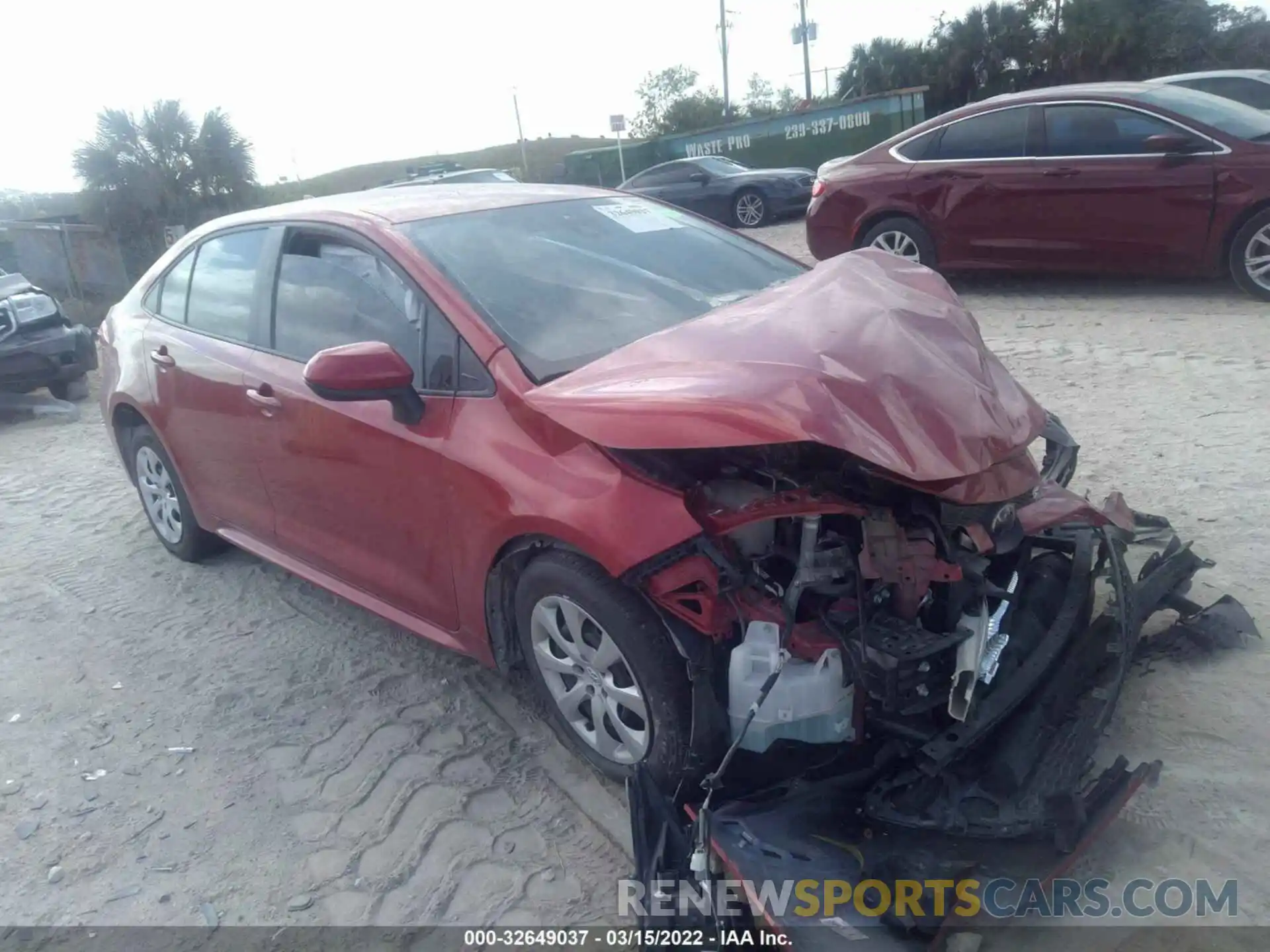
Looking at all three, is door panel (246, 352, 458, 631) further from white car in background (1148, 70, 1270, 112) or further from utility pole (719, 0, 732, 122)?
utility pole (719, 0, 732, 122)

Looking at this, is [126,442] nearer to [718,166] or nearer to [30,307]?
[30,307]

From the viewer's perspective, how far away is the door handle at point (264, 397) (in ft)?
12.0

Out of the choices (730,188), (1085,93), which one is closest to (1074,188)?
(1085,93)

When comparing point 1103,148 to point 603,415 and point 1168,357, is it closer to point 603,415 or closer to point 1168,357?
point 1168,357

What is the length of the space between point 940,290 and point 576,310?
124 centimetres

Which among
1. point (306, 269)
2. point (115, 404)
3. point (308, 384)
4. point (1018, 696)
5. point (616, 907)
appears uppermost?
point (306, 269)

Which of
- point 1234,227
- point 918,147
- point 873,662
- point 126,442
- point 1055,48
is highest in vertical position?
point 1055,48

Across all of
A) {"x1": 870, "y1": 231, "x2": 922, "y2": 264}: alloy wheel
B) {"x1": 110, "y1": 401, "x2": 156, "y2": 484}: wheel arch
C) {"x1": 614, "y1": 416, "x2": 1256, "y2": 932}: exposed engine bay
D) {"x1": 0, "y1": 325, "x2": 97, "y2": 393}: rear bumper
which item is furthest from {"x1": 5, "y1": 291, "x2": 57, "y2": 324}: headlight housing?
{"x1": 614, "y1": 416, "x2": 1256, "y2": 932}: exposed engine bay

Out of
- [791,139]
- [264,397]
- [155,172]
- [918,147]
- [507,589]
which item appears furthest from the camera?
[791,139]

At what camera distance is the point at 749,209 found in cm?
1664

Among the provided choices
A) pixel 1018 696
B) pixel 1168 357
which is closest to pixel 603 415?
pixel 1018 696

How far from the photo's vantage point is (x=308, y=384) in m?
2.93

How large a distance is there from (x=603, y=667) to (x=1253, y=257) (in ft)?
21.1

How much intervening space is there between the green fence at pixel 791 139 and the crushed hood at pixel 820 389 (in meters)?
18.5
